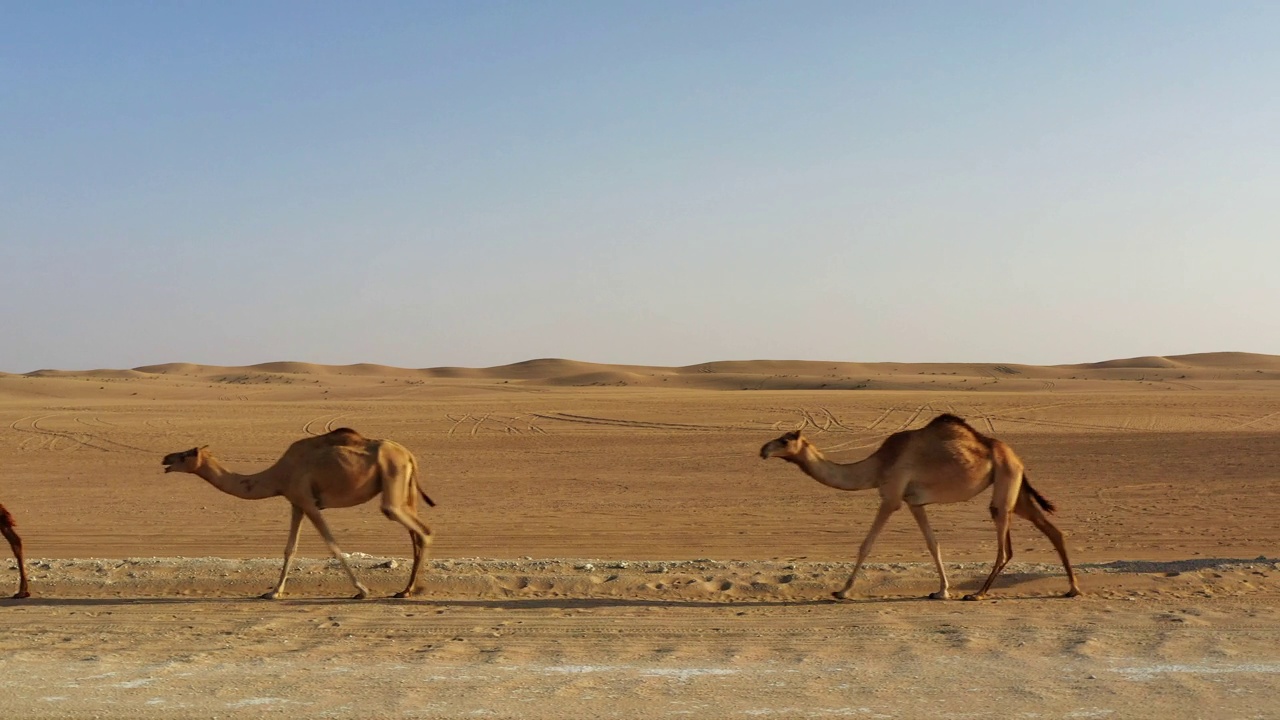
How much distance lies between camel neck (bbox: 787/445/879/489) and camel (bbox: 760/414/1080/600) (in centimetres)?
1

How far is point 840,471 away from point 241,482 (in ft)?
20.1

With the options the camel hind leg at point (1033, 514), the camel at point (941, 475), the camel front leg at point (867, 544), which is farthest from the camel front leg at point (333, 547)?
the camel hind leg at point (1033, 514)

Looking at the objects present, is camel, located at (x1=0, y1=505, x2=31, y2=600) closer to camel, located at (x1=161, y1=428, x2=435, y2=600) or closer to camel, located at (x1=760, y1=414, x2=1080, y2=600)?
camel, located at (x1=161, y1=428, x2=435, y2=600)

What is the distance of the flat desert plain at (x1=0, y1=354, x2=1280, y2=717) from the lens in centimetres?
739

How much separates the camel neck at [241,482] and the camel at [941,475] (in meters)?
5.05

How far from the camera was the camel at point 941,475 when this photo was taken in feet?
36.2

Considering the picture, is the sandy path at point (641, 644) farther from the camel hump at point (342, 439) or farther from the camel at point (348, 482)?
the camel hump at point (342, 439)

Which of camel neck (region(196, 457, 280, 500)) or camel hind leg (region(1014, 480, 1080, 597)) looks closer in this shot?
camel hind leg (region(1014, 480, 1080, 597))

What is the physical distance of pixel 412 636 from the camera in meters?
9.34

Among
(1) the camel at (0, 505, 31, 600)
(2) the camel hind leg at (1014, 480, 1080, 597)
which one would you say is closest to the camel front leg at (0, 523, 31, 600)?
(1) the camel at (0, 505, 31, 600)

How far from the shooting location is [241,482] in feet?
39.4

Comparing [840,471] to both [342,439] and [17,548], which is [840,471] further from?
[17,548]

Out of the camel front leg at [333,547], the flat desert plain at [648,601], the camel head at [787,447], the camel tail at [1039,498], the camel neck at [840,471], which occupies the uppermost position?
the camel head at [787,447]

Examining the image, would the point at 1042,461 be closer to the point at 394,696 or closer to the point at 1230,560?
the point at 1230,560
